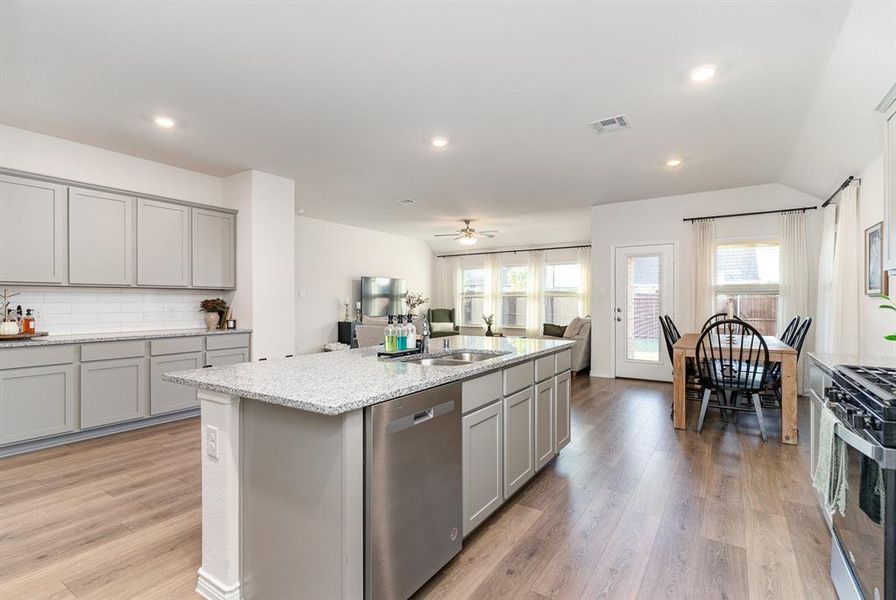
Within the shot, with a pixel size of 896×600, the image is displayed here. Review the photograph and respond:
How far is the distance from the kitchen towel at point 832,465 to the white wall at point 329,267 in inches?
272

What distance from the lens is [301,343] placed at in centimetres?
732

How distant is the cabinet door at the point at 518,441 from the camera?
240 centimetres

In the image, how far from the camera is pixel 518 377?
8.29ft

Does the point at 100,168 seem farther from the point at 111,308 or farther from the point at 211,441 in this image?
the point at 211,441

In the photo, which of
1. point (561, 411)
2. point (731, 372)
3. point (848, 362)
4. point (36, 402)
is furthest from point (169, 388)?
point (731, 372)

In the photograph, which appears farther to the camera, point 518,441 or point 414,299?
point 414,299

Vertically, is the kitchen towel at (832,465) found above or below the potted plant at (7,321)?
below

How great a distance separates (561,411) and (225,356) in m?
3.46

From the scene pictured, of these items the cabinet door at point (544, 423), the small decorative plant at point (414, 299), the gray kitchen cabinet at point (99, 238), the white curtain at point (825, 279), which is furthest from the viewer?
the small decorative plant at point (414, 299)

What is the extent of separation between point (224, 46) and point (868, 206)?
5.05 meters

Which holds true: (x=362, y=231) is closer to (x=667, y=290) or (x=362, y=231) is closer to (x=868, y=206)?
(x=667, y=290)

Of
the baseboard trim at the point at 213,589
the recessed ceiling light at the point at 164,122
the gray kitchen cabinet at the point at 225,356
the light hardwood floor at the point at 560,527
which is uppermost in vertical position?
the recessed ceiling light at the point at 164,122

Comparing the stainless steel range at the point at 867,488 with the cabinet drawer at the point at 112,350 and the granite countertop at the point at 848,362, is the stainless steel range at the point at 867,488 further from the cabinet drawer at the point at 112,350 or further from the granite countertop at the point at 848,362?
the cabinet drawer at the point at 112,350

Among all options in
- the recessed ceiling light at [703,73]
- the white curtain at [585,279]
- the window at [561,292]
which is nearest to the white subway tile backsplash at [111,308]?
the recessed ceiling light at [703,73]
